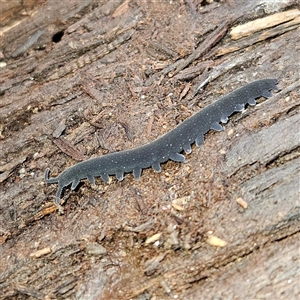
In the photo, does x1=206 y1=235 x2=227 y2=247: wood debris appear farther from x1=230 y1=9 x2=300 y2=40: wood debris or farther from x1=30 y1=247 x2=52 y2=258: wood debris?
x1=230 y1=9 x2=300 y2=40: wood debris

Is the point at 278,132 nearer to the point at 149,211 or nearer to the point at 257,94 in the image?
the point at 257,94

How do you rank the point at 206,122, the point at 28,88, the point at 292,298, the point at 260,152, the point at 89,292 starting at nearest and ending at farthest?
the point at 292,298 → the point at 89,292 → the point at 260,152 → the point at 206,122 → the point at 28,88

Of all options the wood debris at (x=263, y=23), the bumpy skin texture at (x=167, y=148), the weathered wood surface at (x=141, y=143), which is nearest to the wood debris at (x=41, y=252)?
the weathered wood surface at (x=141, y=143)

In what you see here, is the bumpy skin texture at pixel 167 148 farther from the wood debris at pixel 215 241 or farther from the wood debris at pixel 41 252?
the wood debris at pixel 215 241

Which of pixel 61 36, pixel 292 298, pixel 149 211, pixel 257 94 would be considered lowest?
pixel 292 298

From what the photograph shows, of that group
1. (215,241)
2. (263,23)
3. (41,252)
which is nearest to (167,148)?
(215,241)

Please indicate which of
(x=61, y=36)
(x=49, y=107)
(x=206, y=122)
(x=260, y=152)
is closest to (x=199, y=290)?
(x=260, y=152)

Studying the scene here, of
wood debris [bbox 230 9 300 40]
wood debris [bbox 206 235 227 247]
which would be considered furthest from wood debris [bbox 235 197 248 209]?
wood debris [bbox 230 9 300 40]
